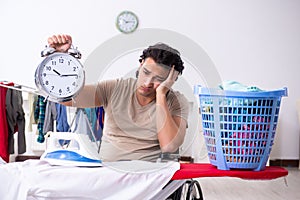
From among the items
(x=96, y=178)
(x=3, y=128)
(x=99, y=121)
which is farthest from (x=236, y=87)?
(x=3, y=128)

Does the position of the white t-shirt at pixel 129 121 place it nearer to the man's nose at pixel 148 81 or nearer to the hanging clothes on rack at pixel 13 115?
the man's nose at pixel 148 81

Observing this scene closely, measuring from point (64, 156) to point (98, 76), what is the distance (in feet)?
0.77

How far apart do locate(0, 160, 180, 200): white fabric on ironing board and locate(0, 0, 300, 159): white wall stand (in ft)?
12.0

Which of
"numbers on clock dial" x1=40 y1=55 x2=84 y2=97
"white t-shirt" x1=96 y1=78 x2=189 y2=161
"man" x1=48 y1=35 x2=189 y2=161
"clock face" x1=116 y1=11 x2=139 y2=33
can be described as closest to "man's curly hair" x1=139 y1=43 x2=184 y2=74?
"man" x1=48 y1=35 x2=189 y2=161

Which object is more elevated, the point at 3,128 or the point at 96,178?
the point at 96,178

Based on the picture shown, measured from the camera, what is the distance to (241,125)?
1.08 metres

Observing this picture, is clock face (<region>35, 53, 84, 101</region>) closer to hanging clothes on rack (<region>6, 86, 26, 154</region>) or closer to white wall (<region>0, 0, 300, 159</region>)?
Answer: hanging clothes on rack (<region>6, 86, 26, 154</region>)

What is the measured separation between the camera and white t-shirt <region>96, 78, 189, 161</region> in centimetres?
130

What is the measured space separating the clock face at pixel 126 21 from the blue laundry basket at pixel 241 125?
3543mm

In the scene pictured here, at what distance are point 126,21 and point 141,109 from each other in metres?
3.44

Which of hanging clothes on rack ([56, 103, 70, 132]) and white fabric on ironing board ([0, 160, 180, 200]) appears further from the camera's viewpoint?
hanging clothes on rack ([56, 103, 70, 132])

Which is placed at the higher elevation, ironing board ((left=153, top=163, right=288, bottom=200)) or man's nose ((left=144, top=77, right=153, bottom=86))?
man's nose ((left=144, top=77, right=153, bottom=86))

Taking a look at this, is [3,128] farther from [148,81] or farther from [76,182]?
[76,182]

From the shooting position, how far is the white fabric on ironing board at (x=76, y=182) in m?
1.04
